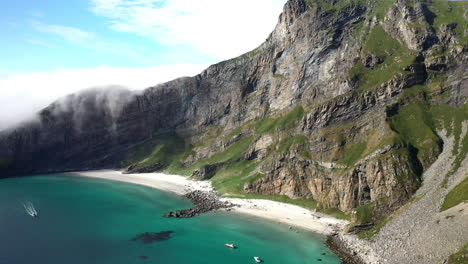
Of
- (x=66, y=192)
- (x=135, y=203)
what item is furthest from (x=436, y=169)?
(x=66, y=192)

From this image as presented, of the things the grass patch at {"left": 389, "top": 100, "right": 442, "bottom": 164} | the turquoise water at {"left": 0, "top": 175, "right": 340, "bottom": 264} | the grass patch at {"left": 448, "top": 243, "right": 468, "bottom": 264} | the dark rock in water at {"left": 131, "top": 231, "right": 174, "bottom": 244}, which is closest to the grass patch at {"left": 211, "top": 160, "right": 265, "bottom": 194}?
the turquoise water at {"left": 0, "top": 175, "right": 340, "bottom": 264}

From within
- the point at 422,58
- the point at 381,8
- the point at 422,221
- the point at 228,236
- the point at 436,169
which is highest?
the point at 381,8

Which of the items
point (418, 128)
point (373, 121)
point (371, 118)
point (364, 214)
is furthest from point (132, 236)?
point (418, 128)

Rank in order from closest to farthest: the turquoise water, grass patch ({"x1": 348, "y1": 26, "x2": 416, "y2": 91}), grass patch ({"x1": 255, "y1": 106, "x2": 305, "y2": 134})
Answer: the turquoise water → grass patch ({"x1": 348, "y1": 26, "x2": 416, "y2": 91}) → grass patch ({"x1": 255, "y1": 106, "x2": 305, "y2": 134})

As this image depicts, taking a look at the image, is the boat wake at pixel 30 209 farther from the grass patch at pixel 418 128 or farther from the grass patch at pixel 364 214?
the grass patch at pixel 418 128

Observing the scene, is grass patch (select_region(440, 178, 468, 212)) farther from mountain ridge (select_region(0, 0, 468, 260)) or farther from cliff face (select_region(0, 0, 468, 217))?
cliff face (select_region(0, 0, 468, 217))

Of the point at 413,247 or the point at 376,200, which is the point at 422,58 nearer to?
the point at 376,200
